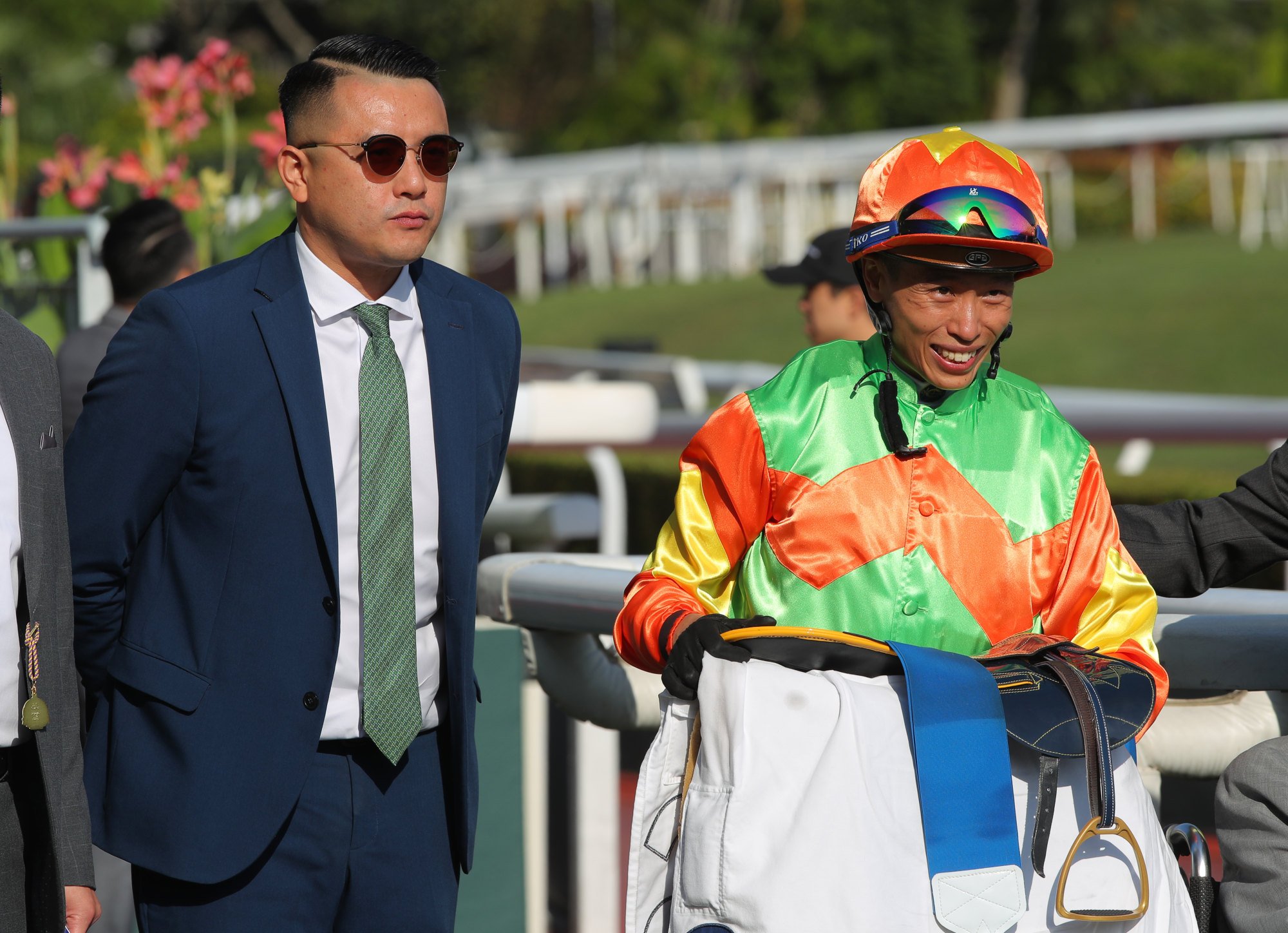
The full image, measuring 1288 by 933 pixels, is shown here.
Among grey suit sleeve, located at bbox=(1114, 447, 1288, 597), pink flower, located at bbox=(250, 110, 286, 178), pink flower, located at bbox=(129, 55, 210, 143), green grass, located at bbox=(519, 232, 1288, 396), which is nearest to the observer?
grey suit sleeve, located at bbox=(1114, 447, 1288, 597)

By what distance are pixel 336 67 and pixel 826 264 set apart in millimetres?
1795

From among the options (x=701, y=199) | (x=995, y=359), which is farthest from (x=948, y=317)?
(x=701, y=199)

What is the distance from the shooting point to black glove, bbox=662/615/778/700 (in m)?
1.92

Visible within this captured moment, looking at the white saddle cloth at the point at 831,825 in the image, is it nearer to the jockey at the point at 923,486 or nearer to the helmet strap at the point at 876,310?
the jockey at the point at 923,486

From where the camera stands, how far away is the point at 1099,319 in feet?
41.5

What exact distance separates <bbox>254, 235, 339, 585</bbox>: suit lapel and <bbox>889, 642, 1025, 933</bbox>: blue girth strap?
2.63 ft

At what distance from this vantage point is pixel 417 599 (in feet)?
7.45

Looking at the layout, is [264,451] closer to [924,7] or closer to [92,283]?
[92,283]

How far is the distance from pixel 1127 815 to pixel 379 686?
0.98 metres

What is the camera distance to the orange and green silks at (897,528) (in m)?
2.12

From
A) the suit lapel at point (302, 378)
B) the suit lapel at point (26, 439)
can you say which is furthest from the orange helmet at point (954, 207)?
the suit lapel at point (26, 439)

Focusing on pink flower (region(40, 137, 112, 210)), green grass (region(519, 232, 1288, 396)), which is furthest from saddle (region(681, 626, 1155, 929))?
green grass (region(519, 232, 1288, 396))

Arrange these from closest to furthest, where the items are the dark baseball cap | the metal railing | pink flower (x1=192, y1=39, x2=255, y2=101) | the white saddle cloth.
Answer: the white saddle cloth → the dark baseball cap → the metal railing → pink flower (x1=192, y1=39, x2=255, y2=101)

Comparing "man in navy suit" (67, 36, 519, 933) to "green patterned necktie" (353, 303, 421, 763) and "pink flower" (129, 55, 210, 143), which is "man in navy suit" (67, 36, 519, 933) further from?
"pink flower" (129, 55, 210, 143)
